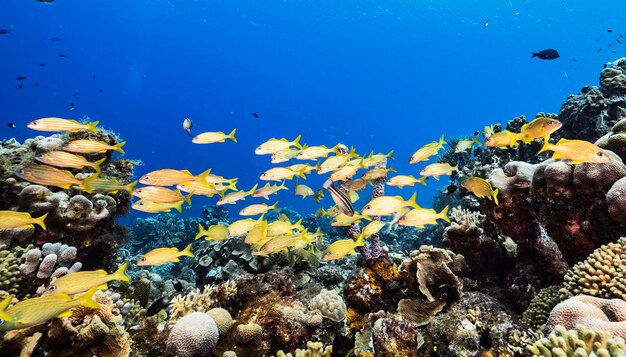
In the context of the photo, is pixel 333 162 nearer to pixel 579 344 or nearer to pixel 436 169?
pixel 436 169

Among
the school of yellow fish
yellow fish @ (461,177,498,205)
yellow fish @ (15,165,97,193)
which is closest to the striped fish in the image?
the school of yellow fish

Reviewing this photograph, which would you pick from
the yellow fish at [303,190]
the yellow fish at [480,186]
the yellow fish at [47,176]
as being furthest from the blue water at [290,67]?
the yellow fish at [480,186]

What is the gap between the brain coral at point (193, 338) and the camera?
3361 millimetres

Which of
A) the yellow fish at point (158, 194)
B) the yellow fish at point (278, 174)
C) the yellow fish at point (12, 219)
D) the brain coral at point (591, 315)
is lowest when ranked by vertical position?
the yellow fish at point (12, 219)

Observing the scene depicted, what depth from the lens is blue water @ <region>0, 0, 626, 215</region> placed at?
304ft

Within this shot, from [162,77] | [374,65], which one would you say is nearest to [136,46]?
[162,77]

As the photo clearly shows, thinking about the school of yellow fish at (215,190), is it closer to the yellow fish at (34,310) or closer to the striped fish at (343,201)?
the yellow fish at (34,310)

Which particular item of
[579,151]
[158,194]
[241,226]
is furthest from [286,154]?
[579,151]

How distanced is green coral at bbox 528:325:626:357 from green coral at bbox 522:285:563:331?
162 centimetres

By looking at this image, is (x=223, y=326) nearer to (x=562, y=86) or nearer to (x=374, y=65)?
(x=374, y=65)

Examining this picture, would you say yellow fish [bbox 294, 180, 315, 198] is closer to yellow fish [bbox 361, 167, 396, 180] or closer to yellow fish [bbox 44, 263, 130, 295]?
yellow fish [bbox 361, 167, 396, 180]

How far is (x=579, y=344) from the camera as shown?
227 centimetres

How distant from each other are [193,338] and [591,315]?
377 cm

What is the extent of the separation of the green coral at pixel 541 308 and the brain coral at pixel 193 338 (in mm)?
3804
